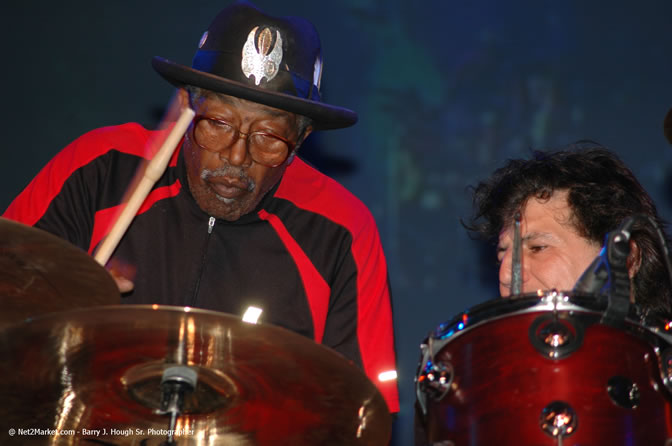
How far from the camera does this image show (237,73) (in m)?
2.02

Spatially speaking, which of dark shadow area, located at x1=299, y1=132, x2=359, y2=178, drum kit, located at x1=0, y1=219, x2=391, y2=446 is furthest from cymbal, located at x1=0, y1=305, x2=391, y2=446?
dark shadow area, located at x1=299, y1=132, x2=359, y2=178

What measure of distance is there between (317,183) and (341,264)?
9.5 inches

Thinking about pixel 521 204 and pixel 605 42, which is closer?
pixel 521 204

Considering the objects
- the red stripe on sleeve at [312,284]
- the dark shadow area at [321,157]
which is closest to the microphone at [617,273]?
the red stripe on sleeve at [312,284]

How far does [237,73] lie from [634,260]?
1.01 metres

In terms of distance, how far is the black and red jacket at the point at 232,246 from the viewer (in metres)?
2.01

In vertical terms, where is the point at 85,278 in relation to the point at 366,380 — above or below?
above

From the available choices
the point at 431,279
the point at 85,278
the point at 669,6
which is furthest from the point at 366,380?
the point at 669,6

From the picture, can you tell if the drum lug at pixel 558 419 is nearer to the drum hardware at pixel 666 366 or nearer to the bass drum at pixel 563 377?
the bass drum at pixel 563 377

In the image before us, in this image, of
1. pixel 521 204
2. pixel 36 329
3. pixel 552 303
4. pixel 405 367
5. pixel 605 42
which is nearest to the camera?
pixel 36 329

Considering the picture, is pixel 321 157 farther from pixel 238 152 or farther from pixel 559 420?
pixel 559 420

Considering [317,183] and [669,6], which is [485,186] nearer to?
[317,183]

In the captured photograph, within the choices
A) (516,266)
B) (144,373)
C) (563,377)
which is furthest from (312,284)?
(563,377)

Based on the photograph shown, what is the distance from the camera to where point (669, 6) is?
2.77 meters
